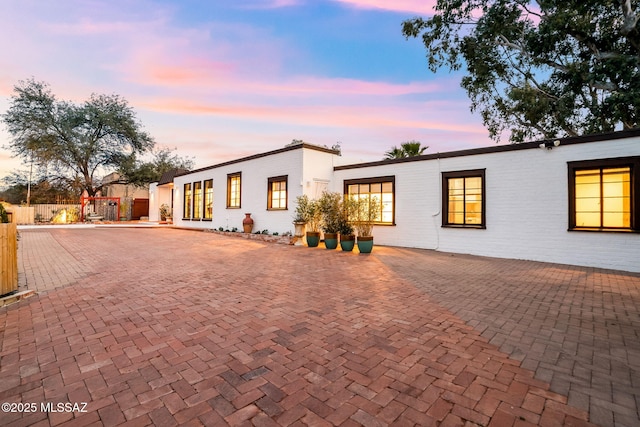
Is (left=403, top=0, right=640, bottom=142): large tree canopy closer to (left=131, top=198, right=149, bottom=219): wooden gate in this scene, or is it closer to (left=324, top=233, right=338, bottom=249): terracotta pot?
(left=324, top=233, right=338, bottom=249): terracotta pot

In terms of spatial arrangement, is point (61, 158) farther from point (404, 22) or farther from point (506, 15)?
point (506, 15)

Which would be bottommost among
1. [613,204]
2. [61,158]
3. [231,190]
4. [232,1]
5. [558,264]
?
[558,264]

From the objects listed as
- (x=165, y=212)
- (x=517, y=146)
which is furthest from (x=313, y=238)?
(x=165, y=212)

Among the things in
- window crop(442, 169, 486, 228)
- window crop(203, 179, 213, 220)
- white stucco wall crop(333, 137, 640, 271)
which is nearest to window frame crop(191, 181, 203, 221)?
window crop(203, 179, 213, 220)

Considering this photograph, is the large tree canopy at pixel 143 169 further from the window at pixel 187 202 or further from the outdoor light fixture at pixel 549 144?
the outdoor light fixture at pixel 549 144

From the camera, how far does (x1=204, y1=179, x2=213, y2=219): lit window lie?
16.2 meters

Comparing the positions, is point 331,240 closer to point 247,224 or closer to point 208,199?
point 247,224

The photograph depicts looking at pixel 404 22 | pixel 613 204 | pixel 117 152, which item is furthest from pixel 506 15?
pixel 117 152

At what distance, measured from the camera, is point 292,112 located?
14953mm

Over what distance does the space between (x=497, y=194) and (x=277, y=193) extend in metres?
7.99

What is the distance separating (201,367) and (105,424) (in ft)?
2.32

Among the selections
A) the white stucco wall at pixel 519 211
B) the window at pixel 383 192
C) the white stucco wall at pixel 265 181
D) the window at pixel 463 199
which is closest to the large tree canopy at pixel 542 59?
the white stucco wall at pixel 519 211

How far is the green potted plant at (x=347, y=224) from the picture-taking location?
9276 mm

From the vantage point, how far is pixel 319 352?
256 centimetres
